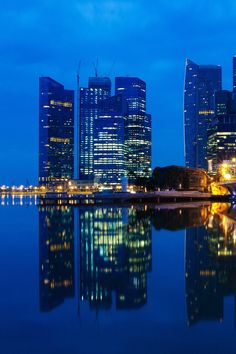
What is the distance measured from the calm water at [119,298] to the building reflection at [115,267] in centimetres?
4

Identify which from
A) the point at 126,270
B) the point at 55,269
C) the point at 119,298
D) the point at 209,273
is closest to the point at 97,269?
the point at 126,270

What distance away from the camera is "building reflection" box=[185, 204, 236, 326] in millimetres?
14445

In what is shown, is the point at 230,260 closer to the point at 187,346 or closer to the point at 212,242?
the point at 212,242

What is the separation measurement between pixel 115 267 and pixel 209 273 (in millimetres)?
4046

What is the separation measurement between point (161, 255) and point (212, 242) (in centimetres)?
511

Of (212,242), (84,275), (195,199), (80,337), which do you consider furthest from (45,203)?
(80,337)

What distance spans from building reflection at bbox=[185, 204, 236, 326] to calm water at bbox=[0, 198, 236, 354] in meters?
0.03

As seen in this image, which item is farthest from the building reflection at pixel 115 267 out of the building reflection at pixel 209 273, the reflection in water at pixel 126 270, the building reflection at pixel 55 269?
the building reflection at pixel 209 273

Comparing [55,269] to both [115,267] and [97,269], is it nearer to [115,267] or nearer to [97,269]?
[97,269]

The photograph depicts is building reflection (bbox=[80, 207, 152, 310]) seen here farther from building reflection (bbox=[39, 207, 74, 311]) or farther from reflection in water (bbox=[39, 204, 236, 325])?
building reflection (bbox=[39, 207, 74, 311])

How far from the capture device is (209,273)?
20.0 meters

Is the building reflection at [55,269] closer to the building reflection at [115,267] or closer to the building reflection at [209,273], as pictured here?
the building reflection at [115,267]

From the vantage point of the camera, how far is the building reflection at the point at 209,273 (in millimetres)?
14445

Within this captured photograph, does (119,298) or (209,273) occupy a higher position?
(209,273)
